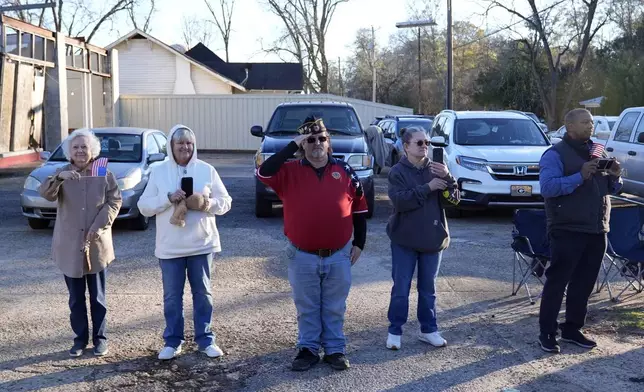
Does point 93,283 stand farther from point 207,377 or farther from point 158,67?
point 158,67

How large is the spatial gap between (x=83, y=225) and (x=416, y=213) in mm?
2446

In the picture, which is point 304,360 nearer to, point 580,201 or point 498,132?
point 580,201

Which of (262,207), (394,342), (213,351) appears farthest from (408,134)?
(262,207)

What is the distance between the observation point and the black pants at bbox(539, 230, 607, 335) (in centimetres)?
530

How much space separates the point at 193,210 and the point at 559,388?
278 centimetres

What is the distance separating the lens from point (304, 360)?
16.4ft

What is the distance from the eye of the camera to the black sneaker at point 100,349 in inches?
208

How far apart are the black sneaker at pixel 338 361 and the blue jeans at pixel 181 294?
0.94 m

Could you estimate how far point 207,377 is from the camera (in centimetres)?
490

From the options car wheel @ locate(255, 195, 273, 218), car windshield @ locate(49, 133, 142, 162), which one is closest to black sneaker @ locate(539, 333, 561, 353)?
car wheel @ locate(255, 195, 273, 218)

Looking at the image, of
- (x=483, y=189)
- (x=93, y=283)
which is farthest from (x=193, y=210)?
(x=483, y=189)

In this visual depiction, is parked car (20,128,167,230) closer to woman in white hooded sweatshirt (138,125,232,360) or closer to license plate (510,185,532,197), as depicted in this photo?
woman in white hooded sweatshirt (138,125,232,360)

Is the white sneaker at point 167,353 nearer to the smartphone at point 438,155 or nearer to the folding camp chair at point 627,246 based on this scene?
the smartphone at point 438,155

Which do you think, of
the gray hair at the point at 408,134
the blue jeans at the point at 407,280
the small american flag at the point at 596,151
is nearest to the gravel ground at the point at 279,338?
the blue jeans at the point at 407,280
